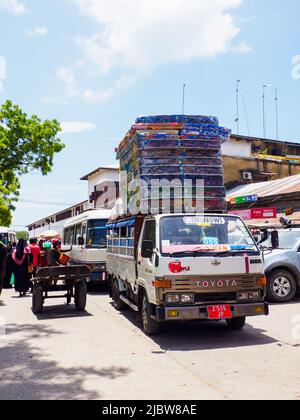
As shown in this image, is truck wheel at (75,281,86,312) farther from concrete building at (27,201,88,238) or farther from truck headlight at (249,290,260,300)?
concrete building at (27,201,88,238)

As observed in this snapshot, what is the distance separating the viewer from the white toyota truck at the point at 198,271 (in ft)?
23.7

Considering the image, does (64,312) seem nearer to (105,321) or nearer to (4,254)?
(105,321)

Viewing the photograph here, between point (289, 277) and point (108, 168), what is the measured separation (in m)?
39.5

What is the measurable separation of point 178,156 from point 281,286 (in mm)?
4921

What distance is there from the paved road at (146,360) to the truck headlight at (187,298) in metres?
0.71

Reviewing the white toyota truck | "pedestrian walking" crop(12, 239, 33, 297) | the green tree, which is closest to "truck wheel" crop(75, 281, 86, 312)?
the white toyota truck

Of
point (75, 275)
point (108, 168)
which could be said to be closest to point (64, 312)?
point (75, 275)

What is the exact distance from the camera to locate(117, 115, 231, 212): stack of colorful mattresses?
28.9 feet

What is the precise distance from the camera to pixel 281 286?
11703 millimetres

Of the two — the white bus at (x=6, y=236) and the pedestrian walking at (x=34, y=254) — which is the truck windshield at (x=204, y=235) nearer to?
the pedestrian walking at (x=34, y=254)

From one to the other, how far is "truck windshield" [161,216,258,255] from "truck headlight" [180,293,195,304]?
2.25ft

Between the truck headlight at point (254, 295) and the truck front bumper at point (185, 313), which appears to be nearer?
the truck front bumper at point (185, 313)

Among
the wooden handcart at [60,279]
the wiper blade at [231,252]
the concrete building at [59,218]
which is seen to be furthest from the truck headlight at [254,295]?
the concrete building at [59,218]

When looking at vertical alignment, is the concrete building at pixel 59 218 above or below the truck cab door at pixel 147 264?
above
